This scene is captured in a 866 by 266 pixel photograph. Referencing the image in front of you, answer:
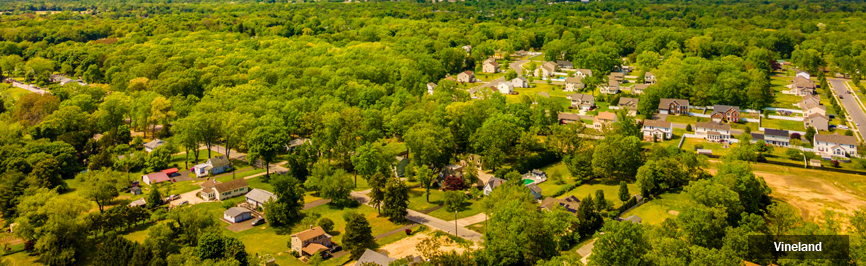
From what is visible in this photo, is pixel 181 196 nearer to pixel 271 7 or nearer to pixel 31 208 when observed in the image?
pixel 31 208

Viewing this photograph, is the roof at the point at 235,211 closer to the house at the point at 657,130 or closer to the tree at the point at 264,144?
the tree at the point at 264,144

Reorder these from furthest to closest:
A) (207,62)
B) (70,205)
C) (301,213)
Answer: (207,62) → (301,213) → (70,205)

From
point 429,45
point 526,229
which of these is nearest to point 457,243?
point 526,229

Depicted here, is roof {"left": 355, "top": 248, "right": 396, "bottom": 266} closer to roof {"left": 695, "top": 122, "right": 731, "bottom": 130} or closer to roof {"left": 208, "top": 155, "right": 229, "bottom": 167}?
roof {"left": 208, "top": 155, "right": 229, "bottom": 167}

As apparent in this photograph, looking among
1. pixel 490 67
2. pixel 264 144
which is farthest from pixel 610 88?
pixel 264 144

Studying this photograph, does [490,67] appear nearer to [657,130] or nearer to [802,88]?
[657,130]

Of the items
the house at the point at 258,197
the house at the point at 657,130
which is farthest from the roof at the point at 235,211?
the house at the point at 657,130
